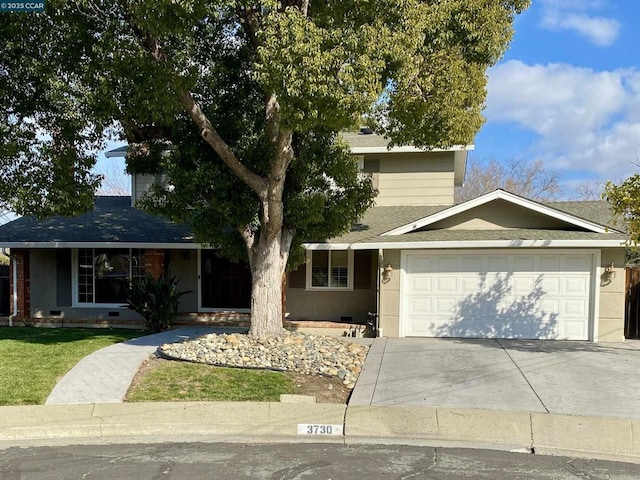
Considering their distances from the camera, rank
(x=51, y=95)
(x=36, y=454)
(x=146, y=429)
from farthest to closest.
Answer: (x=51, y=95), (x=146, y=429), (x=36, y=454)

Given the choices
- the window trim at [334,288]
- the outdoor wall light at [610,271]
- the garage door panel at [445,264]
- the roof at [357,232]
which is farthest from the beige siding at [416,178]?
the outdoor wall light at [610,271]

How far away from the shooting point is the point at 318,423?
6191mm

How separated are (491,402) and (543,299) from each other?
18.3 ft

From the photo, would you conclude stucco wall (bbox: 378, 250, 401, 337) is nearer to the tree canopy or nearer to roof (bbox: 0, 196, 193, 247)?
the tree canopy

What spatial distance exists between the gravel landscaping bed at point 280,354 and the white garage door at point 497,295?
8.01 ft

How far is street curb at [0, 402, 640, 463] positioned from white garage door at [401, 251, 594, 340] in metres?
5.50

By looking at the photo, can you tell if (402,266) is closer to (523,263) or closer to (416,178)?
(523,263)

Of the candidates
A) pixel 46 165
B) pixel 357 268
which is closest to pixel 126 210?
pixel 46 165

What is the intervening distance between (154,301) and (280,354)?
16.6 feet

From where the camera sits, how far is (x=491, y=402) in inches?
261

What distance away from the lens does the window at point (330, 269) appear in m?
13.8

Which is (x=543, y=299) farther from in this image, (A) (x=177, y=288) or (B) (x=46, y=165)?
(B) (x=46, y=165)

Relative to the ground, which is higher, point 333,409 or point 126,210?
point 126,210

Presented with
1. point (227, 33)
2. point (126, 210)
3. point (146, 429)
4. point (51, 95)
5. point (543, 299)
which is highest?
point (227, 33)
